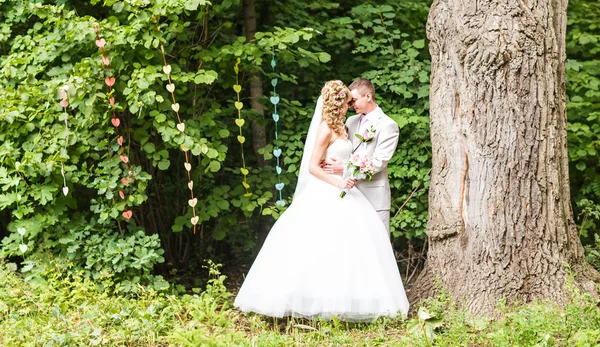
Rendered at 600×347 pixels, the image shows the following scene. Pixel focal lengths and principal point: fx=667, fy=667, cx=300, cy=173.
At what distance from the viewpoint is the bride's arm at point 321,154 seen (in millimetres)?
5344

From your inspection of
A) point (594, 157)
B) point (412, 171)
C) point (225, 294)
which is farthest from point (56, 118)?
point (594, 157)

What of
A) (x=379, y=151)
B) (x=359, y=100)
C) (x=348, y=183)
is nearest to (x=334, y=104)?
(x=359, y=100)

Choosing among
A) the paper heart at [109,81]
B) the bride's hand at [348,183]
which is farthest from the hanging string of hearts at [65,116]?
the bride's hand at [348,183]

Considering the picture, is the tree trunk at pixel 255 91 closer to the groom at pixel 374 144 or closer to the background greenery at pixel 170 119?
the background greenery at pixel 170 119

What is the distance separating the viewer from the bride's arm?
5.34m

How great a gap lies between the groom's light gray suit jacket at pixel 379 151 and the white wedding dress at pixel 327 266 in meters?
0.22

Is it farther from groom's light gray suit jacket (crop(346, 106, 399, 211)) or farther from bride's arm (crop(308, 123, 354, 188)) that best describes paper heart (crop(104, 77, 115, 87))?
groom's light gray suit jacket (crop(346, 106, 399, 211))

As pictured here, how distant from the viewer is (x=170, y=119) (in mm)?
5812

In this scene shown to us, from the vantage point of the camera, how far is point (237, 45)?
5.95 m

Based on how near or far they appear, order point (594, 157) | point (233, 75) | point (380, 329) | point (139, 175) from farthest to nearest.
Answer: point (594, 157), point (233, 75), point (139, 175), point (380, 329)

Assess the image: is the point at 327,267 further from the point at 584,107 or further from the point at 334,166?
the point at 584,107

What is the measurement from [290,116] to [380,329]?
260 centimetres

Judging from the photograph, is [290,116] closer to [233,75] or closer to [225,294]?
[233,75]

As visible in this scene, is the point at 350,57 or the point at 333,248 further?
the point at 350,57
